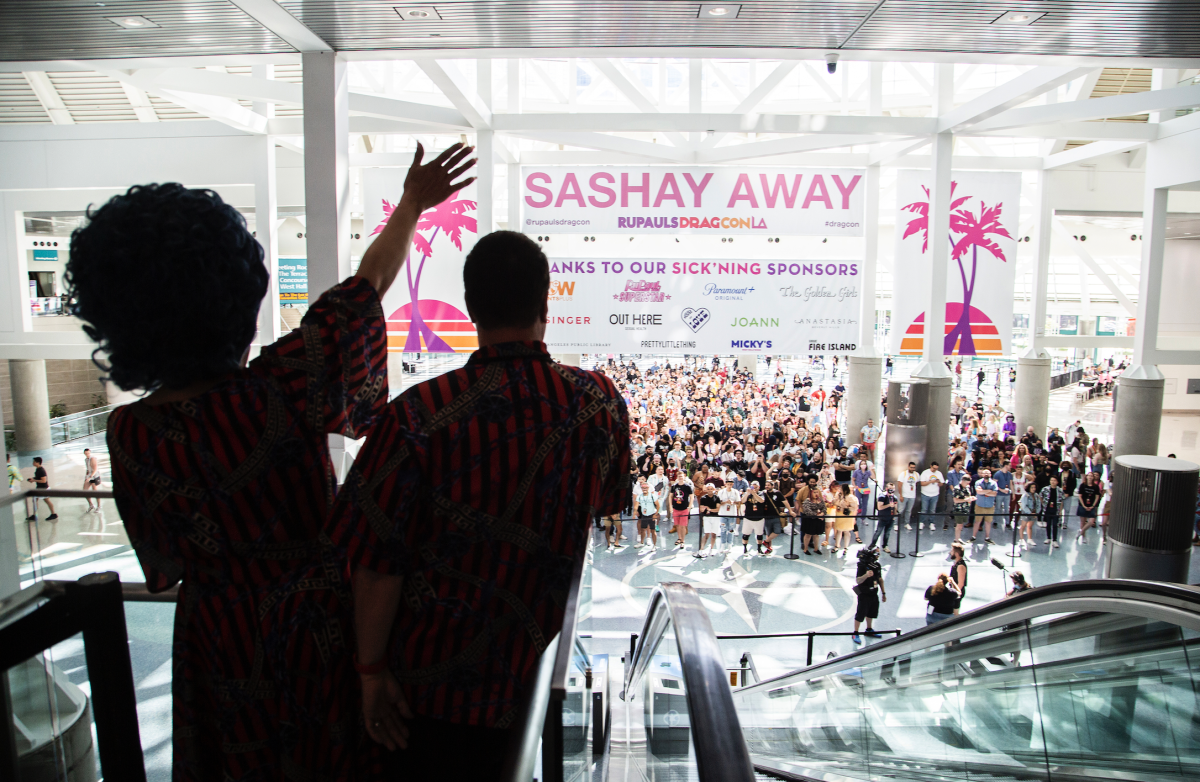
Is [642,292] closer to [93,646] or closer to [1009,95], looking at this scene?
[1009,95]

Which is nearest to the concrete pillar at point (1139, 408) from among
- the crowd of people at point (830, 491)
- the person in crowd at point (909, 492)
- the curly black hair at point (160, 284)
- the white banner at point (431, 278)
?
the crowd of people at point (830, 491)

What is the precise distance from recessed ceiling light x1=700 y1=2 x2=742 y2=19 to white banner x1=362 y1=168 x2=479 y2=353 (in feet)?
24.6

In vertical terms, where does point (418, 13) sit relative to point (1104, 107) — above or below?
below

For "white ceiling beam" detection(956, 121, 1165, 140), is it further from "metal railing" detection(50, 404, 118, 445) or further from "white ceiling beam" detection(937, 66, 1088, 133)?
"metal railing" detection(50, 404, 118, 445)

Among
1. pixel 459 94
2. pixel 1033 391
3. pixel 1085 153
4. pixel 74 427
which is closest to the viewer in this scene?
pixel 459 94

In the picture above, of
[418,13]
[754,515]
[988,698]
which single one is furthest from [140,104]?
[988,698]

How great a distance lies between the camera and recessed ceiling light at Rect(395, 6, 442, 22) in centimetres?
396

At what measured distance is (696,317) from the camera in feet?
36.7

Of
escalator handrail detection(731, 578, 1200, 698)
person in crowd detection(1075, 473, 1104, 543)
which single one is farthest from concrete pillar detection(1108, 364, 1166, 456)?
escalator handrail detection(731, 578, 1200, 698)

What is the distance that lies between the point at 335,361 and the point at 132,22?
4.04 m

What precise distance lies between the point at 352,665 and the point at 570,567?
42 cm

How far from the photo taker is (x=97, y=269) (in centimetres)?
110

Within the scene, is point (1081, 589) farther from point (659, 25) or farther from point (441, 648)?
point (659, 25)

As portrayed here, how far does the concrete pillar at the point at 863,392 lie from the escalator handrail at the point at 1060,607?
1233cm
